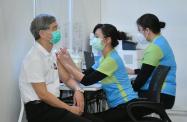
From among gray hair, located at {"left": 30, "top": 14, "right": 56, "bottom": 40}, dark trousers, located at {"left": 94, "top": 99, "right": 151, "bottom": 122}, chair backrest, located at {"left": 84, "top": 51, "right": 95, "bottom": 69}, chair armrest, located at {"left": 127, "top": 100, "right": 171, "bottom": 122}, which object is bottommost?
dark trousers, located at {"left": 94, "top": 99, "right": 151, "bottom": 122}

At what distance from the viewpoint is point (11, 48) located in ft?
8.11

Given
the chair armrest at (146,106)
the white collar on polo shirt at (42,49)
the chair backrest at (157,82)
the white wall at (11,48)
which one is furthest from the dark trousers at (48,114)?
the chair backrest at (157,82)

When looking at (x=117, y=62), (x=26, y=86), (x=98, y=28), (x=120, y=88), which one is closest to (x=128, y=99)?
(x=120, y=88)

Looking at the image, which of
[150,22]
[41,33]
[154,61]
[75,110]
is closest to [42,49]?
[41,33]

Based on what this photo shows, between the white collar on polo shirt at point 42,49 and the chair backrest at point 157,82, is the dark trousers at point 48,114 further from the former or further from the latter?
the chair backrest at point 157,82

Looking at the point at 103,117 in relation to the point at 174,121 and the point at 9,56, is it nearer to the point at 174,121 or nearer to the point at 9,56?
the point at 9,56

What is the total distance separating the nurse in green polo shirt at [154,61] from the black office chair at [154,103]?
259mm

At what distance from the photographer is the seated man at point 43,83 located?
232 cm

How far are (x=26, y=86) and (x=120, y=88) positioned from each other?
2.64 feet

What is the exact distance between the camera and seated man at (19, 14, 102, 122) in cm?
232

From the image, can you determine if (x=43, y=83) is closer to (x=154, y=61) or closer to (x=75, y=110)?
(x=75, y=110)

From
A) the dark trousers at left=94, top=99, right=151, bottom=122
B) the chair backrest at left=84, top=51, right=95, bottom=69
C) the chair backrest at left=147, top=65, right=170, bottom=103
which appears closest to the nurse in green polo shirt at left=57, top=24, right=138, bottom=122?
the dark trousers at left=94, top=99, right=151, bottom=122

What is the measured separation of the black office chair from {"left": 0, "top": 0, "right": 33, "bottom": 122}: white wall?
0.87m

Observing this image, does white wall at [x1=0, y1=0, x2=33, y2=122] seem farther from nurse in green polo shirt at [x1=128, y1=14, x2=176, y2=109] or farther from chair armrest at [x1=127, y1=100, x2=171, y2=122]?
nurse in green polo shirt at [x1=128, y1=14, x2=176, y2=109]
